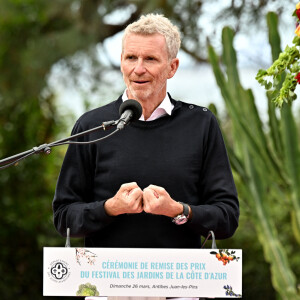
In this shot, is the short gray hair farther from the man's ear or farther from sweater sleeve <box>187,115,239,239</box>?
sweater sleeve <box>187,115,239,239</box>

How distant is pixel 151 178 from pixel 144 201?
0.15 m

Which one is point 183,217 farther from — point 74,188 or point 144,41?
point 144,41

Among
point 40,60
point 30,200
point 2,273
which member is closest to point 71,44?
point 40,60

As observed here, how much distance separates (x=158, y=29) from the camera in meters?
1.99

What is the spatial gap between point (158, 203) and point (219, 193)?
29 centimetres

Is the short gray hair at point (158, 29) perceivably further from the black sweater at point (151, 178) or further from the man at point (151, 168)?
the black sweater at point (151, 178)

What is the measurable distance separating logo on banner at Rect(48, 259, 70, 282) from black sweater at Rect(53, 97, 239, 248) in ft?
0.71

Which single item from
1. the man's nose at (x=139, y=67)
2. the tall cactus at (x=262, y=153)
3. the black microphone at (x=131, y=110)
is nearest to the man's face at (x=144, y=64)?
the man's nose at (x=139, y=67)

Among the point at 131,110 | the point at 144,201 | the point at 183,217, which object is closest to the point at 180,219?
the point at 183,217

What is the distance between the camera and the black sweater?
76.2 inches

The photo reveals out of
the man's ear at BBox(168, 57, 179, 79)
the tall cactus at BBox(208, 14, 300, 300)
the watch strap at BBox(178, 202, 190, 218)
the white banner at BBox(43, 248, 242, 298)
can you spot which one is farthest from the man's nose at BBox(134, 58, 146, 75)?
the tall cactus at BBox(208, 14, 300, 300)

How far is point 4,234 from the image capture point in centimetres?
758

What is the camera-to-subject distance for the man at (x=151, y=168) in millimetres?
1934

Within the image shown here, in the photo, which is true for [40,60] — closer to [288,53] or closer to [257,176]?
[257,176]
